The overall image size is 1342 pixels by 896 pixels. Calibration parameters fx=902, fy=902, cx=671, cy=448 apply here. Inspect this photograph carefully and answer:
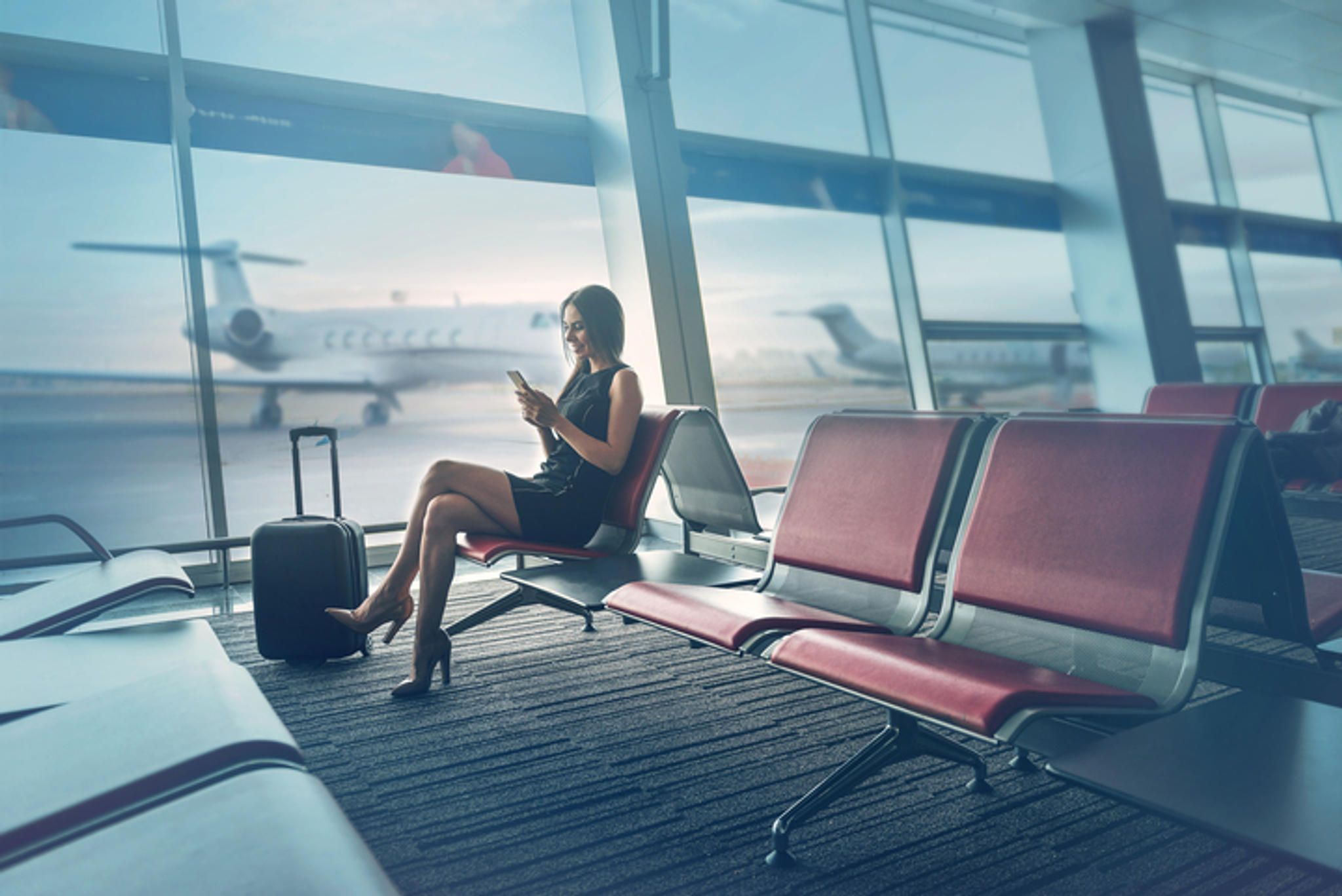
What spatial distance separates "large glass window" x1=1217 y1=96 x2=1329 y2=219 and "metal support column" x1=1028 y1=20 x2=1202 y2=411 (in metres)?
1.77

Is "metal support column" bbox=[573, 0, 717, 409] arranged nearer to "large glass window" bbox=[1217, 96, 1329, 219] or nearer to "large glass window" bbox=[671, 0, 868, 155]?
"large glass window" bbox=[671, 0, 868, 155]

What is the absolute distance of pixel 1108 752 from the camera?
1137 millimetres

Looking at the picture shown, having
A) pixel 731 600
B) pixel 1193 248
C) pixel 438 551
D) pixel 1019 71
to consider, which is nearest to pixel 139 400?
pixel 438 551

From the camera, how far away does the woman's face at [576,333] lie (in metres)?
2.91

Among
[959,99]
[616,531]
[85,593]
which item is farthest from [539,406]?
[959,99]

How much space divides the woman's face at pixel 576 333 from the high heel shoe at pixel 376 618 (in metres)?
0.94

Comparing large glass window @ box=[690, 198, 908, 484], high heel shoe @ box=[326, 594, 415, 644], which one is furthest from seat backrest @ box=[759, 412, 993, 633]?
large glass window @ box=[690, 198, 908, 484]

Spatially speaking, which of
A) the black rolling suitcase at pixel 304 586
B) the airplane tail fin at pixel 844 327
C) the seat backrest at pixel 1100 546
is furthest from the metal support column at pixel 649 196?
the seat backrest at pixel 1100 546

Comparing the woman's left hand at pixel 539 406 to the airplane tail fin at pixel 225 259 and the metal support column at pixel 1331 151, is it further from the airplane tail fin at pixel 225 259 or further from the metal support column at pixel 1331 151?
the metal support column at pixel 1331 151

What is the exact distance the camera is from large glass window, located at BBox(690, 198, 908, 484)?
5.45 metres

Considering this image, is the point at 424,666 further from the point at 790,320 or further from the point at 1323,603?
the point at 790,320

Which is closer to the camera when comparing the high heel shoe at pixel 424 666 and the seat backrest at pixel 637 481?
the high heel shoe at pixel 424 666

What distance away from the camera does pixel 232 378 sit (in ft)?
13.3

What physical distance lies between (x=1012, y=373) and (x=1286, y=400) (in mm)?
2722
